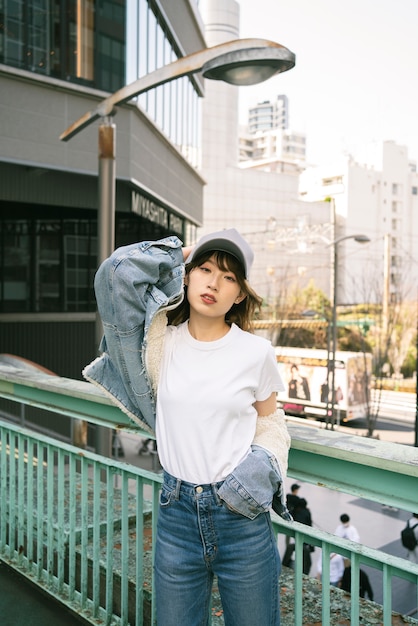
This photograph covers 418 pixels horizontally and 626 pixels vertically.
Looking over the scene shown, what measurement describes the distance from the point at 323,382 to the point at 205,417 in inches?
1244

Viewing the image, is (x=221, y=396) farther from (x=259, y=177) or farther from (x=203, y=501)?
(x=259, y=177)

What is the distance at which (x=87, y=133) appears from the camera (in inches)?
533

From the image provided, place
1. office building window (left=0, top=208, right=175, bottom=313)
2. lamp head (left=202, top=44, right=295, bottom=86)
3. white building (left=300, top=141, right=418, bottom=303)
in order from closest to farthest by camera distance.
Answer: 1. lamp head (left=202, top=44, right=295, bottom=86)
2. office building window (left=0, top=208, right=175, bottom=313)
3. white building (left=300, top=141, right=418, bottom=303)

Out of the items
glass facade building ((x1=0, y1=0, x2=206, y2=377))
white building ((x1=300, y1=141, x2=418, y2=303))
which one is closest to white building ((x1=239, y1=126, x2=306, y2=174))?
white building ((x1=300, y1=141, x2=418, y2=303))

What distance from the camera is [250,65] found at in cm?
603

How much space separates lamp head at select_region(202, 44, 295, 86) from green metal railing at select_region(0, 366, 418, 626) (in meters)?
3.88

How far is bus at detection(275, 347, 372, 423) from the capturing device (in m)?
32.5

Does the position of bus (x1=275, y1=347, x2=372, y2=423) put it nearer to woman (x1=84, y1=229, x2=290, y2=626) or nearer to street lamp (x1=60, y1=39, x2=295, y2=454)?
street lamp (x1=60, y1=39, x2=295, y2=454)

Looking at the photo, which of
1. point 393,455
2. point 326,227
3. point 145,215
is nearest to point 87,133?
point 145,215

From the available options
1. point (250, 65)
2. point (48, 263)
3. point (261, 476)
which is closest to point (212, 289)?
point (261, 476)

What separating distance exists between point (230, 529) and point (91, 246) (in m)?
17.0

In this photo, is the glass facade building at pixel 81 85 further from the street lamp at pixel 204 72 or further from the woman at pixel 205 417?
the woman at pixel 205 417

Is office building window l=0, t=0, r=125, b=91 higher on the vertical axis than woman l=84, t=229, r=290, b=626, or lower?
higher

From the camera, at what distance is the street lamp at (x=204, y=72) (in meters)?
5.91
